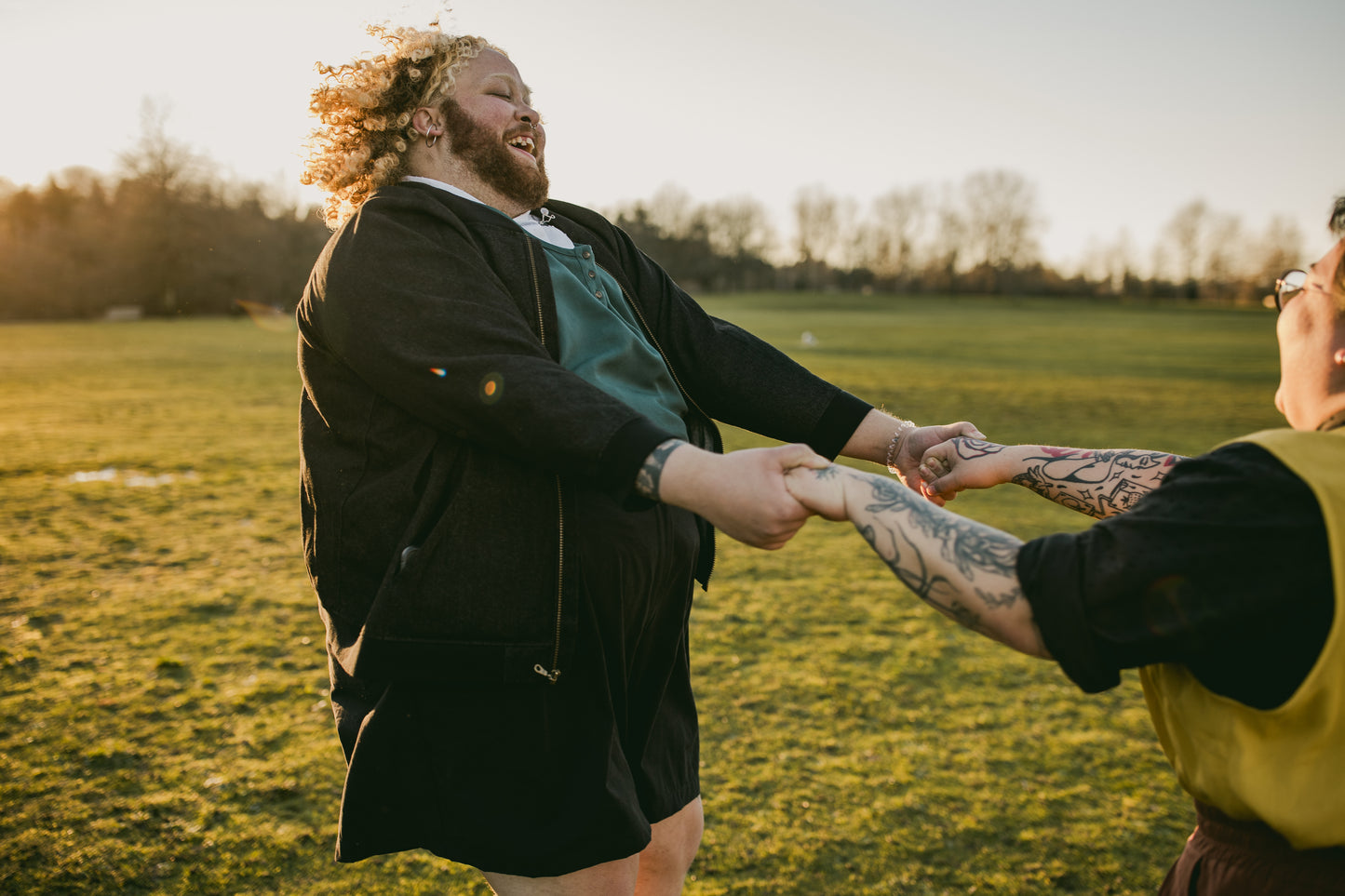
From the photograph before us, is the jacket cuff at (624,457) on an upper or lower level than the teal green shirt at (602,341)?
lower

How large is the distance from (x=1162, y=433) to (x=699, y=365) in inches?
605

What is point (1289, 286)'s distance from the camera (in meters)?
1.59

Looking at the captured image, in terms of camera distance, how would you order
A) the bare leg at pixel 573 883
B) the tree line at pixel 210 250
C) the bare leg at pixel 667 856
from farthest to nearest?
the tree line at pixel 210 250 → the bare leg at pixel 667 856 → the bare leg at pixel 573 883

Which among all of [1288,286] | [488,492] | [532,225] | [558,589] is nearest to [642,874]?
[558,589]

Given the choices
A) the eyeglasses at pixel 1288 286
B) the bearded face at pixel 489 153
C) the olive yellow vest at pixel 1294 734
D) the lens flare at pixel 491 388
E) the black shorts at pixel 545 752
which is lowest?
the black shorts at pixel 545 752

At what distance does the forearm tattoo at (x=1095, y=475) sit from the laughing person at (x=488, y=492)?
0.85 m

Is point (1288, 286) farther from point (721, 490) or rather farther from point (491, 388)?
point (491, 388)

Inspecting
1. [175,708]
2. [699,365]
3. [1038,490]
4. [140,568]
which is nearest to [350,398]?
[699,365]

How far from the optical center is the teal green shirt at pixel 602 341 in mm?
1883

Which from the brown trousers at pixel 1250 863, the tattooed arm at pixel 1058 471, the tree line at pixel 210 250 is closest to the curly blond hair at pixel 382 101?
the tattooed arm at pixel 1058 471

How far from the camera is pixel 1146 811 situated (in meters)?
3.68

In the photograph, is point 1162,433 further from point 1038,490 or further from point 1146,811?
point 1038,490

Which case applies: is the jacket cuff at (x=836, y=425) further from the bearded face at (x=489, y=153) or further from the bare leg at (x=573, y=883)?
the bare leg at (x=573, y=883)

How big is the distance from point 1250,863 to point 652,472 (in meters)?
1.21
